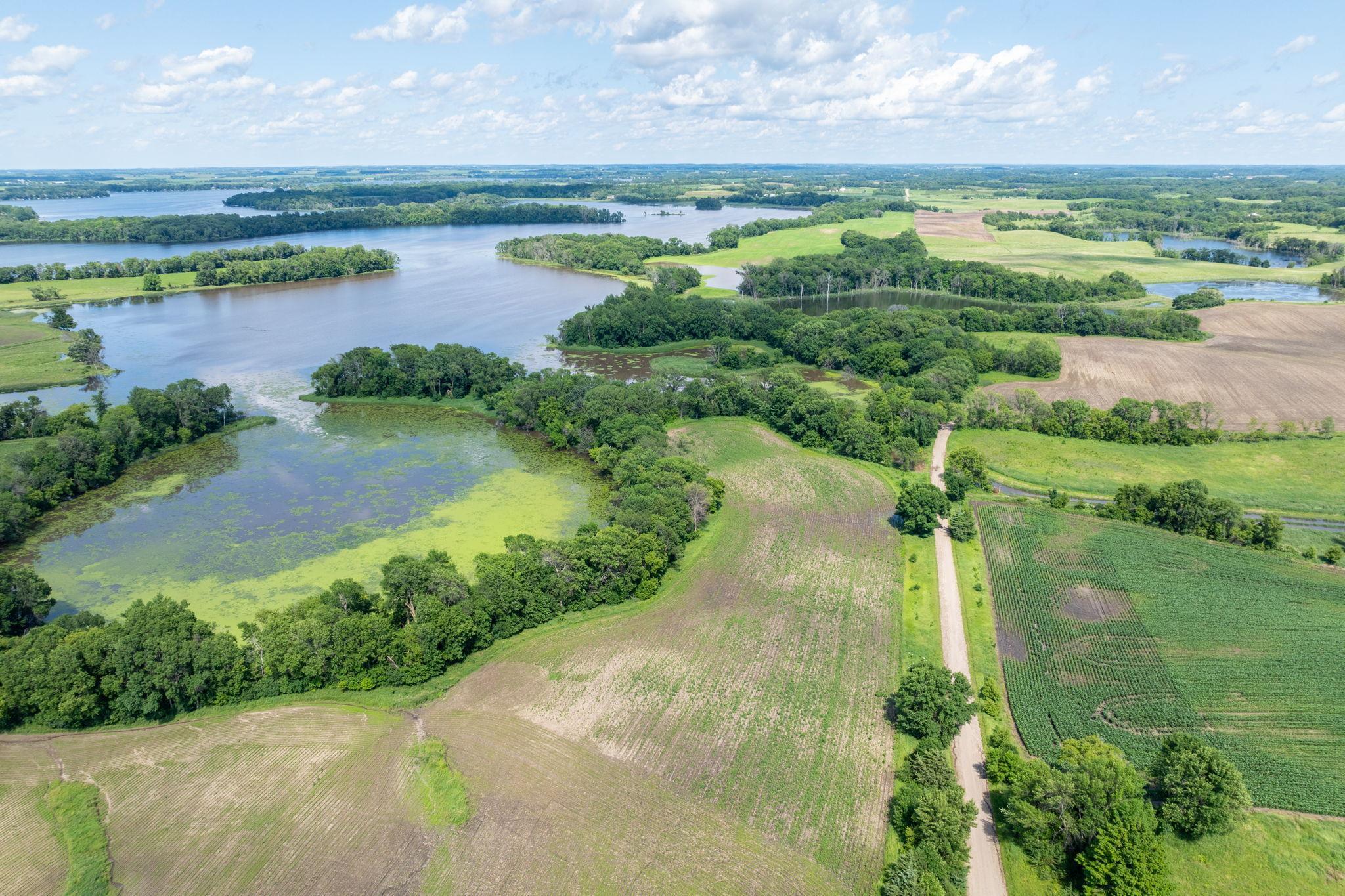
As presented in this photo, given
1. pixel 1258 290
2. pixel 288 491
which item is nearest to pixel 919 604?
pixel 288 491

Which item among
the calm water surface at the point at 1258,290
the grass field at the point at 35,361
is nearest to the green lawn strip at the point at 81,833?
the grass field at the point at 35,361

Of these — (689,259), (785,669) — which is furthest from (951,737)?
(689,259)

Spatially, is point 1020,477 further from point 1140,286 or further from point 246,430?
point 1140,286

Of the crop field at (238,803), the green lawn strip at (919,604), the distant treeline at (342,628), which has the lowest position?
the crop field at (238,803)

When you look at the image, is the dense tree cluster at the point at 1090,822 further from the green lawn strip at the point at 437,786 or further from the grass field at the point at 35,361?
the grass field at the point at 35,361

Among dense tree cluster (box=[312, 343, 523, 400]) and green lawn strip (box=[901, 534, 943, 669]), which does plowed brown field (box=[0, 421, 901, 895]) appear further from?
dense tree cluster (box=[312, 343, 523, 400])

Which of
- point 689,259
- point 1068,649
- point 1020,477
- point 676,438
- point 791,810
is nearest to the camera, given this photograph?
point 791,810
